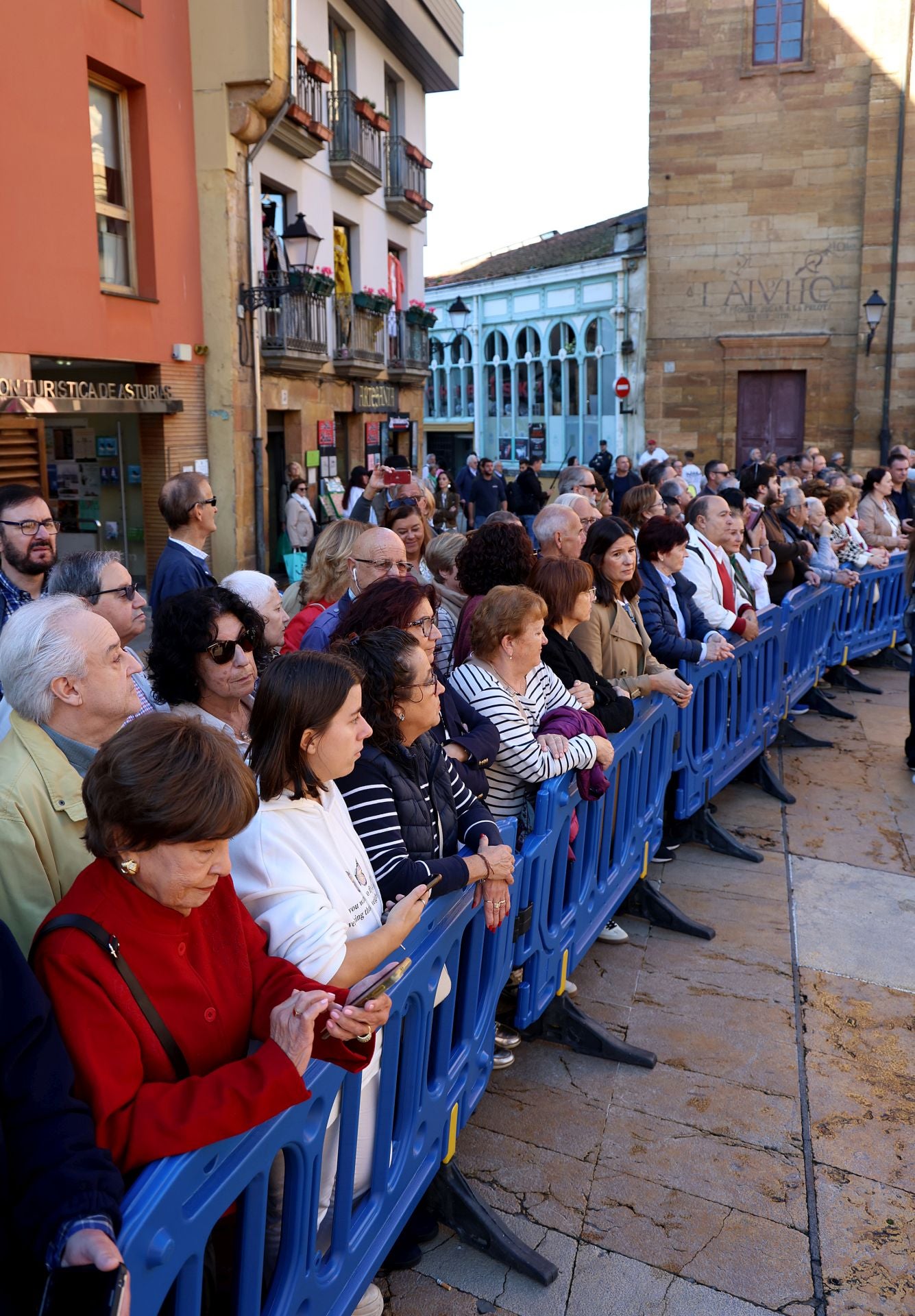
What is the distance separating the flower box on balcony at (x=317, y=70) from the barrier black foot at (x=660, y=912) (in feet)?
46.4

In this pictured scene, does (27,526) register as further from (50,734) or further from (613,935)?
(613,935)

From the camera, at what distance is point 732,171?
23391 mm

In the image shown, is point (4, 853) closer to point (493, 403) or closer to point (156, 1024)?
point (156, 1024)

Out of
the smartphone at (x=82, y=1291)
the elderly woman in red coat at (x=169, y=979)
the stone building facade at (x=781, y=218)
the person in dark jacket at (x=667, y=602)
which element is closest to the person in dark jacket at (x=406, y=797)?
the elderly woman in red coat at (x=169, y=979)

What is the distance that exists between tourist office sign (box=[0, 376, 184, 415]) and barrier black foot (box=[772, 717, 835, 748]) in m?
6.98

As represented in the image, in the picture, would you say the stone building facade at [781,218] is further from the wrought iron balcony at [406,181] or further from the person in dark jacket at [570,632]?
the person in dark jacket at [570,632]

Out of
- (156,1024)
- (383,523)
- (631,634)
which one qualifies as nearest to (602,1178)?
(156,1024)

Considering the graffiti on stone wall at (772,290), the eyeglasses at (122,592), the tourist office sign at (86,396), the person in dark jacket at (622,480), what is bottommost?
the eyeglasses at (122,592)

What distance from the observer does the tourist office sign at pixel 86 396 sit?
9.74m

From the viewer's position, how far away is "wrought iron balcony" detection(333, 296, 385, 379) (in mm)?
18141

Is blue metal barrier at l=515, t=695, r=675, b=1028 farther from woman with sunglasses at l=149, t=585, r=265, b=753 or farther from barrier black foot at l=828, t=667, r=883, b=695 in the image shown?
barrier black foot at l=828, t=667, r=883, b=695

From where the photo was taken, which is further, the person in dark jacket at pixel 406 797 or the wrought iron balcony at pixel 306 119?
the wrought iron balcony at pixel 306 119

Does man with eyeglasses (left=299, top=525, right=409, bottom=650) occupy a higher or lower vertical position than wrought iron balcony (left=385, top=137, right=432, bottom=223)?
lower

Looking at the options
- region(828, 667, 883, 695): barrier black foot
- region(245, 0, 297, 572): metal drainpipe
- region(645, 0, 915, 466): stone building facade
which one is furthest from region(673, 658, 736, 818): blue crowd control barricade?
region(645, 0, 915, 466): stone building facade
